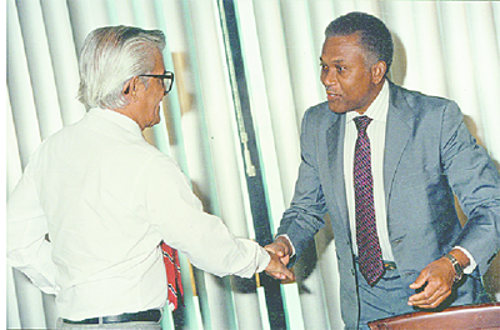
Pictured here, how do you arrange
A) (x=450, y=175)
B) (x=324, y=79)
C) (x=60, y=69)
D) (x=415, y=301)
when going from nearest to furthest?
1. (x=415, y=301)
2. (x=450, y=175)
3. (x=324, y=79)
4. (x=60, y=69)

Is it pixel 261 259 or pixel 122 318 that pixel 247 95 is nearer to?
pixel 261 259

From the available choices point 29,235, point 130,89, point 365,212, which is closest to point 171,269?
point 29,235

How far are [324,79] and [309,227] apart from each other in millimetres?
511

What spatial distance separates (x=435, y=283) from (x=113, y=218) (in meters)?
0.83

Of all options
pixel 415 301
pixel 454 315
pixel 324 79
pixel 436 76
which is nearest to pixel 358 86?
pixel 324 79

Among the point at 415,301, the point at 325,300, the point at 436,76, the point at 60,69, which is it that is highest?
the point at 60,69

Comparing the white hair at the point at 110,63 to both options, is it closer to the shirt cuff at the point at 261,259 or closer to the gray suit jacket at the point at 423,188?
the shirt cuff at the point at 261,259

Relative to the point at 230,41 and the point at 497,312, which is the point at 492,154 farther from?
the point at 497,312

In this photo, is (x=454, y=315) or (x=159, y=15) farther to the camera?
(x=159, y=15)

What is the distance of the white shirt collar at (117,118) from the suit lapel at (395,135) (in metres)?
0.81

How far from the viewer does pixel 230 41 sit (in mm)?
2439

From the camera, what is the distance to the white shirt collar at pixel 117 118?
1.62 meters

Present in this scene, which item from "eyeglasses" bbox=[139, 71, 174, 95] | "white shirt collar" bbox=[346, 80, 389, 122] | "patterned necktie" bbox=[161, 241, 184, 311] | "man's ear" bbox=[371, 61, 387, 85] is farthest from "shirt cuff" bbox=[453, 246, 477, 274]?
"eyeglasses" bbox=[139, 71, 174, 95]

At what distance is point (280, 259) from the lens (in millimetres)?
2039
